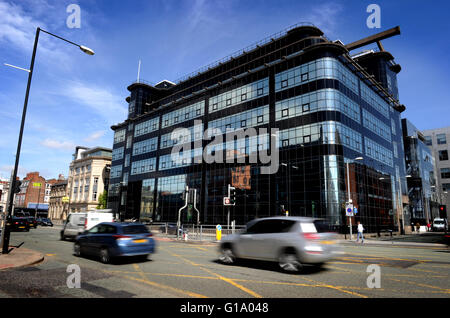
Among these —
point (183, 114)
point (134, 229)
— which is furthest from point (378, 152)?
point (134, 229)

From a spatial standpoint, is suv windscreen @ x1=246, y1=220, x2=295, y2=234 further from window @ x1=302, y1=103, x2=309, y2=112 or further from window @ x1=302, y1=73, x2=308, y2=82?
window @ x1=302, y1=73, x2=308, y2=82

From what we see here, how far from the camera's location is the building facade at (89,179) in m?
78.9

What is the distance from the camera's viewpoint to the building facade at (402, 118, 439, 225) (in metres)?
62.8

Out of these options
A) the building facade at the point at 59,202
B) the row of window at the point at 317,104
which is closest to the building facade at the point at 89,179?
the building facade at the point at 59,202

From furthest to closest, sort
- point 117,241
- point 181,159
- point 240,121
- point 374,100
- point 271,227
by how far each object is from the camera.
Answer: point 181,159, point 374,100, point 240,121, point 117,241, point 271,227

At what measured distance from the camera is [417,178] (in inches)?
2450

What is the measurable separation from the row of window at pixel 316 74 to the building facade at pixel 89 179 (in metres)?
59.7

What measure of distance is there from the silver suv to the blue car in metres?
3.54

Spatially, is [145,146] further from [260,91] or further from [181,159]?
[260,91]

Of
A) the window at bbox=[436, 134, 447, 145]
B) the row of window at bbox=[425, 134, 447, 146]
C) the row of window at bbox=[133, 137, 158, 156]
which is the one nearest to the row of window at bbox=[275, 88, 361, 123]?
the row of window at bbox=[133, 137, 158, 156]

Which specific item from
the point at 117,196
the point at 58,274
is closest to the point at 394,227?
the point at 58,274

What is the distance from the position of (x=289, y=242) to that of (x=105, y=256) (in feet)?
21.5
